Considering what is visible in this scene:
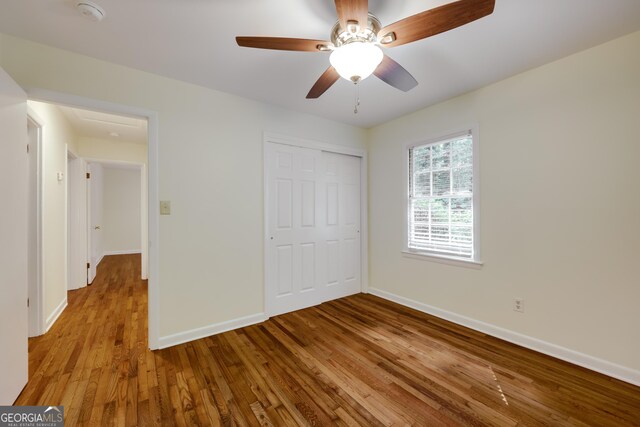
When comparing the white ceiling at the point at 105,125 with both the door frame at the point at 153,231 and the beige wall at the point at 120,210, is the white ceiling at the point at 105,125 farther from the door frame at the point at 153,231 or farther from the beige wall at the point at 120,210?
the beige wall at the point at 120,210

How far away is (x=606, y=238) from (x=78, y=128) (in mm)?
6232

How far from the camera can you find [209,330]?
8.63 ft

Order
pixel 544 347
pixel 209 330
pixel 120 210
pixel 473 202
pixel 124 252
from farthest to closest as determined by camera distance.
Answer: pixel 124 252 → pixel 120 210 → pixel 473 202 → pixel 209 330 → pixel 544 347

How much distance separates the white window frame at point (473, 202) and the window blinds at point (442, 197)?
4 centimetres

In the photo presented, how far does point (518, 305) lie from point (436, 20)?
2476 mm

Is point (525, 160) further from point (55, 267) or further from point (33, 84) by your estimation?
point (55, 267)

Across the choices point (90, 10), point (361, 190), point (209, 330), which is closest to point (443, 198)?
point (361, 190)

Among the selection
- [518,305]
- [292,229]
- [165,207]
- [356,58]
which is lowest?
[518,305]

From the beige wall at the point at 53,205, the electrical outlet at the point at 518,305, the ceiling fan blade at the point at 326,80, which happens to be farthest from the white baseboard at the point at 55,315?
the electrical outlet at the point at 518,305

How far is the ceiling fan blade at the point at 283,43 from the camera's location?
145 cm

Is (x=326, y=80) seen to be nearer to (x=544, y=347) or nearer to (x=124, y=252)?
(x=544, y=347)

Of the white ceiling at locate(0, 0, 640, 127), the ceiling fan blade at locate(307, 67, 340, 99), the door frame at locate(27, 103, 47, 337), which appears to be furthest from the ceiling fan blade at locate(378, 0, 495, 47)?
the door frame at locate(27, 103, 47, 337)

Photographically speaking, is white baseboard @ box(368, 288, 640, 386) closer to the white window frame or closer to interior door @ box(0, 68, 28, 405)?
the white window frame

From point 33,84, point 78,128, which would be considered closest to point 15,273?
point 33,84
